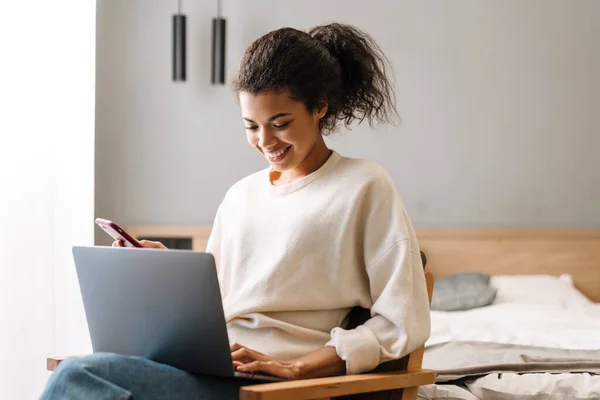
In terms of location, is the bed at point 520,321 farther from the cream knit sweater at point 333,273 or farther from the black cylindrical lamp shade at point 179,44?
the black cylindrical lamp shade at point 179,44

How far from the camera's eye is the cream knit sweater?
1.56 m

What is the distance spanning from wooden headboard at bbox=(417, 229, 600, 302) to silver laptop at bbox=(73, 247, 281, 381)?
8.66ft

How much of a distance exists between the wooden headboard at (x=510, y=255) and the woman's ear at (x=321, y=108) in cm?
238

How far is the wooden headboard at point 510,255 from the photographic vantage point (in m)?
4.03

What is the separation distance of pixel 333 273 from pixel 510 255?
2.58 meters

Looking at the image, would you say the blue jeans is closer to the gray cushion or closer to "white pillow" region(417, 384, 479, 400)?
"white pillow" region(417, 384, 479, 400)

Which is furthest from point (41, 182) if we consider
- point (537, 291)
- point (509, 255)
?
point (509, 255)

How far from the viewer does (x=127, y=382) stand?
1.32 m

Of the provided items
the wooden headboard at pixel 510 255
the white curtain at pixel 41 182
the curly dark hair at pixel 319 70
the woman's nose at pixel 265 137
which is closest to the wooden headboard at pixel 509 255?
the wooden headboard at pixel 510 255

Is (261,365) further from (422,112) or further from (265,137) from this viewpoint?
(422,112)

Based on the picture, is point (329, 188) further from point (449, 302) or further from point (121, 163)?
point (121, 163)

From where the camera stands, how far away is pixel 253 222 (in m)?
1.76

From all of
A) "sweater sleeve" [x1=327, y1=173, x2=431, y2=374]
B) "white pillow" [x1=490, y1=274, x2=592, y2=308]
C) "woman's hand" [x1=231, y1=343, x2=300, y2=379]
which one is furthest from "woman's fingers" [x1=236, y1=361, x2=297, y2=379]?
"white pillow" [x1=490, y1=274, x2=592, y2=308]

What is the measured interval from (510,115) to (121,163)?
191 cm
